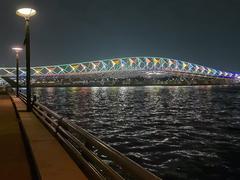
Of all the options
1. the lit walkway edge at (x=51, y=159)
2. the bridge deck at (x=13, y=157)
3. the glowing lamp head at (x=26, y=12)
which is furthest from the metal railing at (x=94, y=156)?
the glowing lamp head at (x=26, y=12)

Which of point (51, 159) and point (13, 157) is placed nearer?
point (51, 159)

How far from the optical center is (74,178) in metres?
4.55

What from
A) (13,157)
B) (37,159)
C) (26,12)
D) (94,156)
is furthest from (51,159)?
(26,12)

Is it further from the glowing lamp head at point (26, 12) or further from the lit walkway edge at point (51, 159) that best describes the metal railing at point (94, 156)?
the glowing lamp head at point (26, 12)

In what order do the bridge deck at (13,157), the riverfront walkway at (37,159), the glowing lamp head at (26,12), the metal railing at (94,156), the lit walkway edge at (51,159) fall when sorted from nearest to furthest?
the metal railing at (94,156) → the lit walkway edge at (51,159) → the riverfront walkway at (37,159) → the bridge deck at (13,157) → the glowing lamp head at (26,12)

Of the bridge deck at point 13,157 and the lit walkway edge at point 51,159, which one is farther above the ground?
the lit walkway edge at point 51,159

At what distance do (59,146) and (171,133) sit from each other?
11726mm

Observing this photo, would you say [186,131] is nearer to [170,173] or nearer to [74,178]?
[170,173]

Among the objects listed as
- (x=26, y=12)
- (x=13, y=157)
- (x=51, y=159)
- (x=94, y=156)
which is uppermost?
(x=26, y=12)

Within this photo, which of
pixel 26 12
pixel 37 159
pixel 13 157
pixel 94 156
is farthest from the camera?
pixel 26 12

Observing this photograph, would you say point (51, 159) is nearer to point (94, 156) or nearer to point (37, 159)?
point (37, 159)

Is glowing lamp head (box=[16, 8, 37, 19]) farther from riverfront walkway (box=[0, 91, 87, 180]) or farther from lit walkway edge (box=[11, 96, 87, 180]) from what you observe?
lit walkway edge (box=[11, 96, 87, 180])

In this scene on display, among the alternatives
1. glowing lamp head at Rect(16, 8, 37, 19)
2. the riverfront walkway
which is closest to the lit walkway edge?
the riverfront walkway

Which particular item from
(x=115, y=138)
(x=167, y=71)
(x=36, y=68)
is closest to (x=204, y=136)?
(x=115, y=138)
